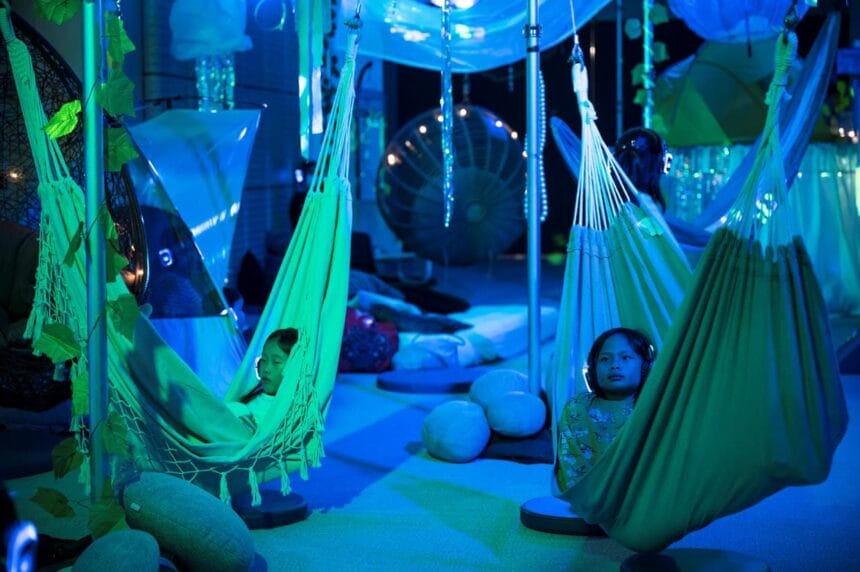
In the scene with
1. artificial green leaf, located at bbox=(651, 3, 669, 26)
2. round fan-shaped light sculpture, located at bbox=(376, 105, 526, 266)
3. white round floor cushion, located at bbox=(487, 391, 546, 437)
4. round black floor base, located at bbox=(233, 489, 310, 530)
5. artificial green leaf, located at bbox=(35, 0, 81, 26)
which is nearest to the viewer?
artificial green leaf, located at bbox=(35, 0, 81, 26)

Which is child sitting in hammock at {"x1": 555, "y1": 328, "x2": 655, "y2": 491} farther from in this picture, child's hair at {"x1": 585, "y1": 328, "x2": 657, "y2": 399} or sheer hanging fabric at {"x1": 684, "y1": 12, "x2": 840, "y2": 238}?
sheer hanging fabric at {"x1": 684, "y1": 12, "x2": 840, "y2": 238}

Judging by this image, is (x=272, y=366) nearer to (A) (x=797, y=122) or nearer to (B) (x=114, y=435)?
(B) (x=114, y=435)

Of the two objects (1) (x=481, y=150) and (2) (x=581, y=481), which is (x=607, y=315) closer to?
(2) (x=581, y=481)

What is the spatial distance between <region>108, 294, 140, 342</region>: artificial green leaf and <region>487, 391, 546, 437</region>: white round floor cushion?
1.37 metres

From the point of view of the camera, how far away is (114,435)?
229cm

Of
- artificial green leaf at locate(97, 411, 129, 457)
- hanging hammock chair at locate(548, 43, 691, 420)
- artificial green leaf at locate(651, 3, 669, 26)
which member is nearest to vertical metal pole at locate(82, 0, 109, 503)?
artificial green leaf at locate(97, 411, 129, 457)

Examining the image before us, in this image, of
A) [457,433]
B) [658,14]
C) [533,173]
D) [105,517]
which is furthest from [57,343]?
[658,14]

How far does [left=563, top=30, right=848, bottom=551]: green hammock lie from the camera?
2029mm

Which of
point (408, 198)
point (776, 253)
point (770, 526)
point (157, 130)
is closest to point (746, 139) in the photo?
point (408, 198)

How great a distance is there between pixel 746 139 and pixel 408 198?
1.79 m

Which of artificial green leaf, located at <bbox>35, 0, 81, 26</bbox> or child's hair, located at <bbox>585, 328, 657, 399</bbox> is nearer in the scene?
artificial green leaf, located at <bbox>35, 0, 81, 26</bbox>

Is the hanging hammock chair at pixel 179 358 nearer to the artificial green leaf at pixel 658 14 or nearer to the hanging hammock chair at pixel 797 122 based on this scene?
the hanging hammock chair at pixel 797 122

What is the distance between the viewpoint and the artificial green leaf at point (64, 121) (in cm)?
231

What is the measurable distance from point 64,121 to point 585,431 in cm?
126
